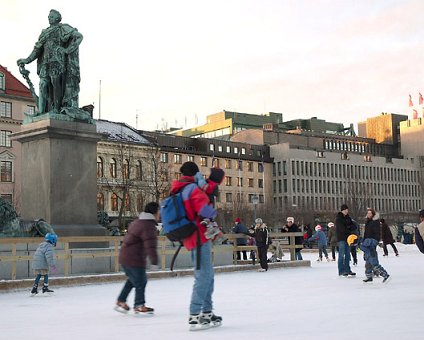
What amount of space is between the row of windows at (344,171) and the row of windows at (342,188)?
1.02m

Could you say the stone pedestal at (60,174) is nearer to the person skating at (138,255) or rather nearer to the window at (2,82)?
the person skating at (138,255)

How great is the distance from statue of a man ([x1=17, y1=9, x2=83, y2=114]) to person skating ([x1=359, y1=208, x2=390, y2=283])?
7658 millimetres

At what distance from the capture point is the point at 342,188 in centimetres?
10819

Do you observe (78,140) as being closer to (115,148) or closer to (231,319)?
(231,319)

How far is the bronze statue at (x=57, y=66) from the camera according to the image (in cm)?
1772

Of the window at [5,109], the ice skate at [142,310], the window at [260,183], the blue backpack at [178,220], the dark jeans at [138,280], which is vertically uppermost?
the window at [5,109]

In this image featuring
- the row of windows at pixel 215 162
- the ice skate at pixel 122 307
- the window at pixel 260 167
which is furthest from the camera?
the window at pixel 260 167

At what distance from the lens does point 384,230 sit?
29.7 m

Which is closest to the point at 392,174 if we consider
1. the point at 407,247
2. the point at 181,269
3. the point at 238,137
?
the point at 238,137

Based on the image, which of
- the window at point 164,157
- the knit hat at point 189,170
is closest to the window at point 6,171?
the window at point 164,157

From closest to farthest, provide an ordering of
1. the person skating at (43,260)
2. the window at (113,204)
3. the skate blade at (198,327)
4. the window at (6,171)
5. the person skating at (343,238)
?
the skate blade at (198,327) → the person skating at (43,260) → the person skating at (343,238) → the window at (6,171) → the window at (113,204)

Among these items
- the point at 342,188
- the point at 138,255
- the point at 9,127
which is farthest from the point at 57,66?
the point at 342,188

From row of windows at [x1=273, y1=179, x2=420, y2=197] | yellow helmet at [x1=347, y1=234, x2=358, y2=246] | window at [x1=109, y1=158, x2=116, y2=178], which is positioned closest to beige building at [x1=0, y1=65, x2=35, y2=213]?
window at [x1=109, y1=158, x2=116, y2=178]

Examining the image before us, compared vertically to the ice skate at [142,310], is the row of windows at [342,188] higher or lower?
higher
